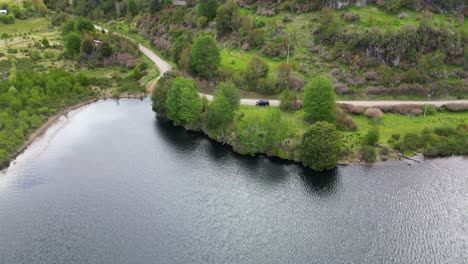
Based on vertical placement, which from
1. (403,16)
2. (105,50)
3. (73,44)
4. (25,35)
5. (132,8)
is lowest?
(105,50)

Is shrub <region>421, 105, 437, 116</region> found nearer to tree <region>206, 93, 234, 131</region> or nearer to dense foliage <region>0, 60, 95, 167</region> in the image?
tree <region>206, 93, 234, 131</region>

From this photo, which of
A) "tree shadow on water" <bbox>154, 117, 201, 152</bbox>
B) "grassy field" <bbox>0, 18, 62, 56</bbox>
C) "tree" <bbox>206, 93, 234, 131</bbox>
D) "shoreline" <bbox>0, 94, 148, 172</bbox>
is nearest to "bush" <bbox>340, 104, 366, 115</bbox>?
"tree" <bbox>206, 93, 234, 131</bbox>

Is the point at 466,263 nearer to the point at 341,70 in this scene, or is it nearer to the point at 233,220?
the point at 233,220

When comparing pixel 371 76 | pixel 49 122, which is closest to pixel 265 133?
pixel 371 76

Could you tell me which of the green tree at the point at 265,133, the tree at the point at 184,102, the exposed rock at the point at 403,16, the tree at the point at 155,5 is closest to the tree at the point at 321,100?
the green tree at the point at 265,133

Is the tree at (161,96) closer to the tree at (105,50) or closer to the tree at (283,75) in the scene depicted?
the tree at (283,75)

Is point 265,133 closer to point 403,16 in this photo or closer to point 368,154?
point 368,154
